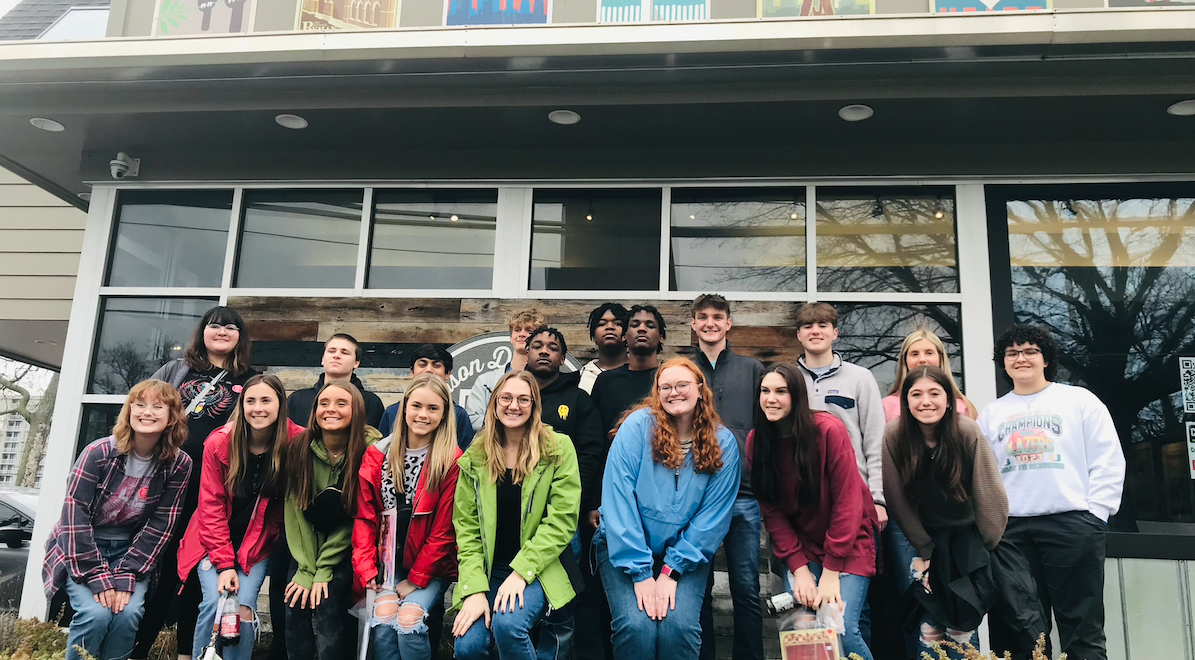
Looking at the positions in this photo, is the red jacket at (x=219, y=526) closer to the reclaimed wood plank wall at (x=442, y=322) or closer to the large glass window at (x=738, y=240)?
the reclaimed wood plank wall at (x=442, y=322)

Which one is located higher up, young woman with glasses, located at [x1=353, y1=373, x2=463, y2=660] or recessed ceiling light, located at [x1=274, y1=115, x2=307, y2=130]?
recessed ceiling light, located at [x1=274, y1=115, x2=307, y2=130]

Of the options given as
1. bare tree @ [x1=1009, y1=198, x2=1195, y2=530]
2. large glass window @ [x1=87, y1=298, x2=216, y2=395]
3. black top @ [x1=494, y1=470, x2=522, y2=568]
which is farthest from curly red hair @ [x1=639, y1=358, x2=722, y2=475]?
large glass window @ [x1=87, y1=298, x2=216, y2=395]

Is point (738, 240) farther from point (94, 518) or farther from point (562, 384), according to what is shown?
point (94, 518)

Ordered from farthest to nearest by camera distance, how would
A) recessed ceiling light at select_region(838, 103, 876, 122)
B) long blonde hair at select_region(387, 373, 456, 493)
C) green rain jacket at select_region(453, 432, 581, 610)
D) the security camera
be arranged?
1. the security camera
2. recessed ceiling light at select_region(838, 103, 876, 122)
3. long blonde hair at select_region(387, 373, 456, 493)
4. green rain jacket at select_region(453, 432, 581, 610)

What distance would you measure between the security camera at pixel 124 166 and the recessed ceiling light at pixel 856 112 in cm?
515

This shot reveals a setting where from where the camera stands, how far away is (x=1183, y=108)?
4.68 metres

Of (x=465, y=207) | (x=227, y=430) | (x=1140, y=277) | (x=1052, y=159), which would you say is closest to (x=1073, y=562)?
(x=1140, y=277)

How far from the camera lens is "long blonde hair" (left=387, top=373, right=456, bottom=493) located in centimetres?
363

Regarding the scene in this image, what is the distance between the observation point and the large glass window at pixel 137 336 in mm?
5922

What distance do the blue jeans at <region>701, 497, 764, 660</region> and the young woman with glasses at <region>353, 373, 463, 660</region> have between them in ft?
3.90

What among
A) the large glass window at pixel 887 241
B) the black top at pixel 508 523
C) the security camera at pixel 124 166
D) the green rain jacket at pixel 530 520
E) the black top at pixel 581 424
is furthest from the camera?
the security camera at pixel 124 166

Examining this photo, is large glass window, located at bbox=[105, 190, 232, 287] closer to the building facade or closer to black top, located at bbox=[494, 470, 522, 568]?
the building facade

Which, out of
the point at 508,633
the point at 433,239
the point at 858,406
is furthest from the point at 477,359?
the point at 858,406

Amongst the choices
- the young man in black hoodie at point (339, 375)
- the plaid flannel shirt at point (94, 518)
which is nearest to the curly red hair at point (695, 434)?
the young man in black hoodie at point (339, 375)
